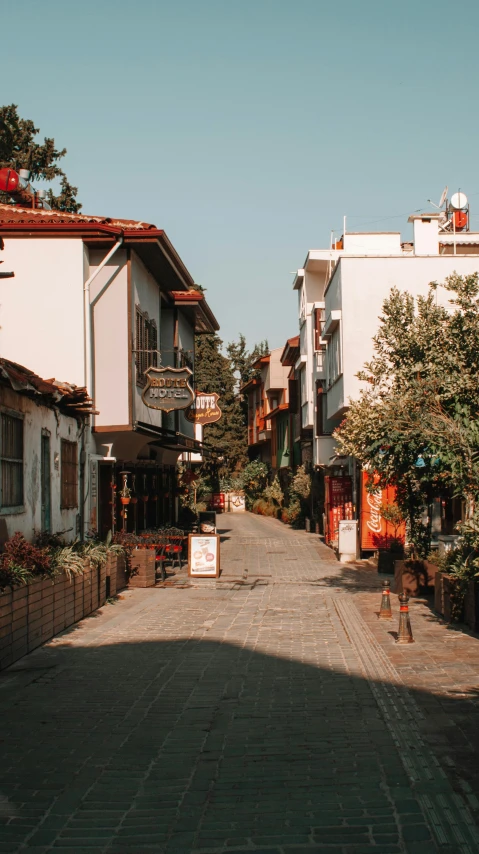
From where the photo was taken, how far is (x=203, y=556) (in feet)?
67.2

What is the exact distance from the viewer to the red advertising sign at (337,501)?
1204 inches

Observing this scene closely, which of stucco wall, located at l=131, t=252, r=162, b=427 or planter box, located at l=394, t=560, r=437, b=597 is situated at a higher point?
stucco wall, located at l=131, t=252, r=162, b=427

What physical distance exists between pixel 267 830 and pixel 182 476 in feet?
83.7

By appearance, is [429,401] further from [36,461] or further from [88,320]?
[88,320]

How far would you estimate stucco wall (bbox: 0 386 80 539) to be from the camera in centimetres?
1273

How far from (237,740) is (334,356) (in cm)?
2080

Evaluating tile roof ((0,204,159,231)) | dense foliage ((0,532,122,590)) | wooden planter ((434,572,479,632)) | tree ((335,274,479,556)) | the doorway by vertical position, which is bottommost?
wooden planter ((434,572,479,632))

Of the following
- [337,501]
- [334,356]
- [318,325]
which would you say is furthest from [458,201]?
[337,501]

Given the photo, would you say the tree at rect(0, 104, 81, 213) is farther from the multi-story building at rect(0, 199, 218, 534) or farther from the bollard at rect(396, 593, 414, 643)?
the bollard at rect(396, 593, 414, 643)

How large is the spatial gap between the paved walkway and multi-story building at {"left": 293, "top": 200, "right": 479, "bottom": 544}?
42.0ft

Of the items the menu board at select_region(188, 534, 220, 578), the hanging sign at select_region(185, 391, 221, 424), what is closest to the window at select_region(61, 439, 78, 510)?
the menu board at select_region(188, 534, 220, 578)

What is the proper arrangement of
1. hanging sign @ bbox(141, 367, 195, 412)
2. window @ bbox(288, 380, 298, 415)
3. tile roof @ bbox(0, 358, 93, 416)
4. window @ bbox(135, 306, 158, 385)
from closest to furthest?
tile roof @ bbox(0, 358, 93, 416) → hanging sign @ bbox(141, 367, 195, 412) → window @ bbox(135, 306, 158, 385) → window @ bbox(288, 380, 298, 415)

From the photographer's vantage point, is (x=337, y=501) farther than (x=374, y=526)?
Yes

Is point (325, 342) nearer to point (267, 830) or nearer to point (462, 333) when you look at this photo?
point (462, 333)
